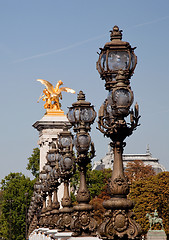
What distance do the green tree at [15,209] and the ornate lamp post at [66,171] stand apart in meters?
74.1

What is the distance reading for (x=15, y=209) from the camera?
9969 cm

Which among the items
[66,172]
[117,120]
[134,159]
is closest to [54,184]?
[66,172]

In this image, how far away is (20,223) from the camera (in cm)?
9888

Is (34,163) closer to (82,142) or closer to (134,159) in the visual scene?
(134,159)

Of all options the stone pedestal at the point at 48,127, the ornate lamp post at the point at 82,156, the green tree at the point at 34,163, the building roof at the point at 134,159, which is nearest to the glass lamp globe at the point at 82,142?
the ornate lamp post at the point at 82,156

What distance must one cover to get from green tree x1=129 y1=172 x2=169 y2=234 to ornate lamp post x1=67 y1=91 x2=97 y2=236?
171ft

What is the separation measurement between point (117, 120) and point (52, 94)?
8398 cm

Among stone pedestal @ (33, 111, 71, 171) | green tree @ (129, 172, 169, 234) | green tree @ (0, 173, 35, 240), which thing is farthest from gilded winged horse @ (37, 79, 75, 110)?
green tree @ (129, 172, 169, 234)

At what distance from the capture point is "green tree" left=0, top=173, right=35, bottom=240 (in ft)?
322

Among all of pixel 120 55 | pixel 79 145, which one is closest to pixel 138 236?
pixel 120 55

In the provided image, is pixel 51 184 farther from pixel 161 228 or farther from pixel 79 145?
pixel 161 228

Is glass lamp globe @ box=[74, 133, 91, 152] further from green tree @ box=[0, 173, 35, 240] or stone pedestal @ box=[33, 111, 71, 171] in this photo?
green tree @ box=[0, 173, 35, 240]

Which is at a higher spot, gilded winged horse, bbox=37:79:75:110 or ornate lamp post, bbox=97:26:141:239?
gilded winged horse, bbox=37:79:75:110

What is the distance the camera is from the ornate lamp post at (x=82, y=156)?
18.0 metres
